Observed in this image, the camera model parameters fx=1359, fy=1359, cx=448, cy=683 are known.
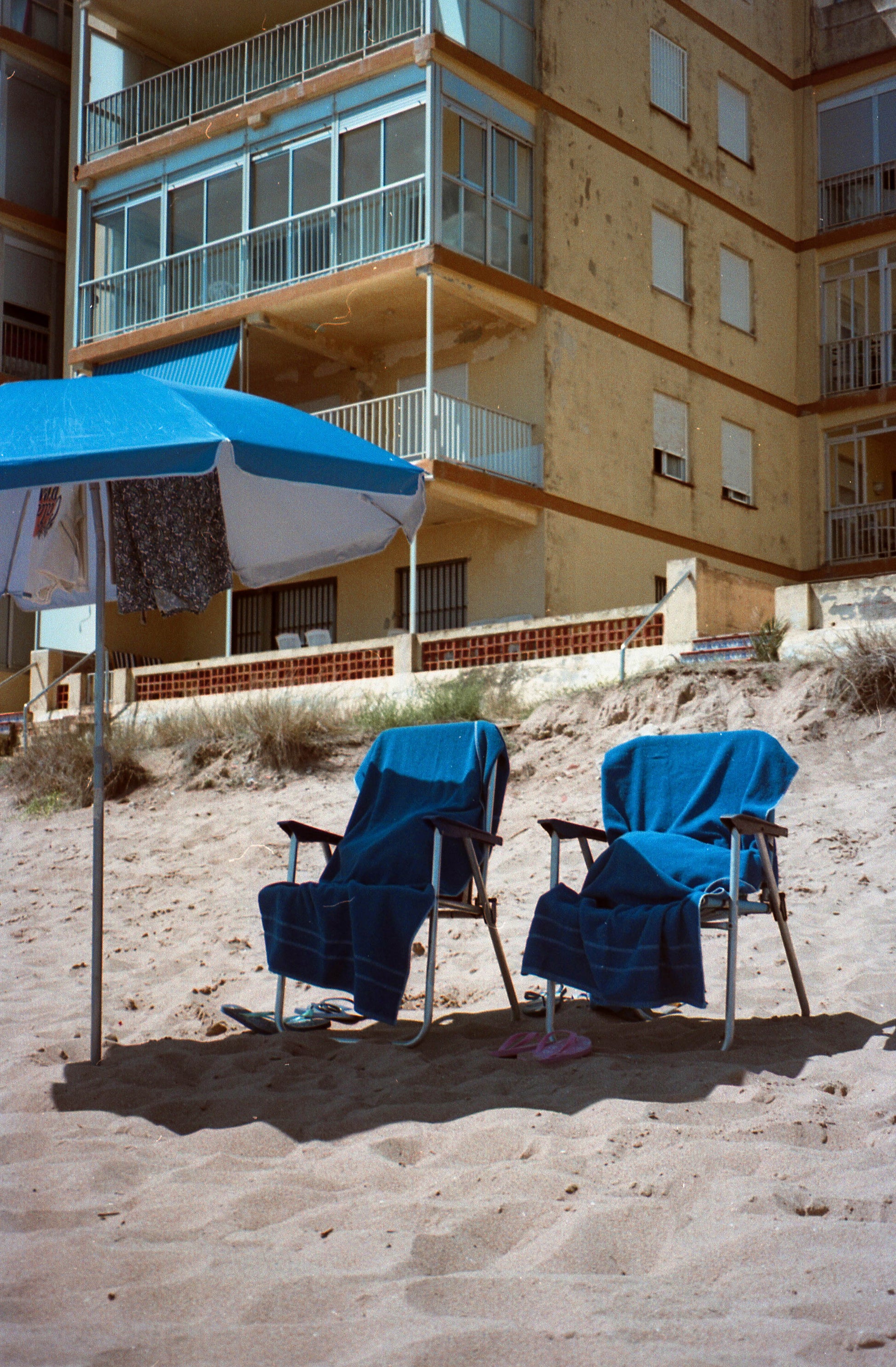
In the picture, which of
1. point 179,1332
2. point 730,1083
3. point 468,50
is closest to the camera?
point 179,1332

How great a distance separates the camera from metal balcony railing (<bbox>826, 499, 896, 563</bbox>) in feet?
70.7

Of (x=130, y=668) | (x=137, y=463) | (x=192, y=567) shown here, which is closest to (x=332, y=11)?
(x=130, y=668)

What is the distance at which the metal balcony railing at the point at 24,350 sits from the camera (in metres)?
21.7

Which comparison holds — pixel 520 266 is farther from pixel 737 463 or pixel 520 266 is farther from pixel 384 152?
pixel 737 463

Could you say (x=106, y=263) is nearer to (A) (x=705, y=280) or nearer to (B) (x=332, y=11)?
(B) (x=332, y=11)

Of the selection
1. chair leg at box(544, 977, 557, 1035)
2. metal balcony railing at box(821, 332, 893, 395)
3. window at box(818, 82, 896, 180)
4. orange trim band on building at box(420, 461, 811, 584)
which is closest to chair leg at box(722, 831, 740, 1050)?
chair leg at box(544, 977, 557, 1035)

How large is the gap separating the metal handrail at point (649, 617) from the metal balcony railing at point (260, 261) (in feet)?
24.1

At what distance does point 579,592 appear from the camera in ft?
59.7

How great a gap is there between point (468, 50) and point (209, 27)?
18.0 feet

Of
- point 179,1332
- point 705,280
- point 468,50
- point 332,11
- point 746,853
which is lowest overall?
point 179,1332

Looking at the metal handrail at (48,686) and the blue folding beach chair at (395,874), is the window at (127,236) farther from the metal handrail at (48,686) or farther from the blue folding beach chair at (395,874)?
the blue folding beach chair at (395,874)

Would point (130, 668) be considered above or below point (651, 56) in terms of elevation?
below

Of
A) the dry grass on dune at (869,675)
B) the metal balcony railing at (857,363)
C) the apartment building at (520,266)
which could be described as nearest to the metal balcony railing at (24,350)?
the apartment building at (520,266)

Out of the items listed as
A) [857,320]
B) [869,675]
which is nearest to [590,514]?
[857,320]
